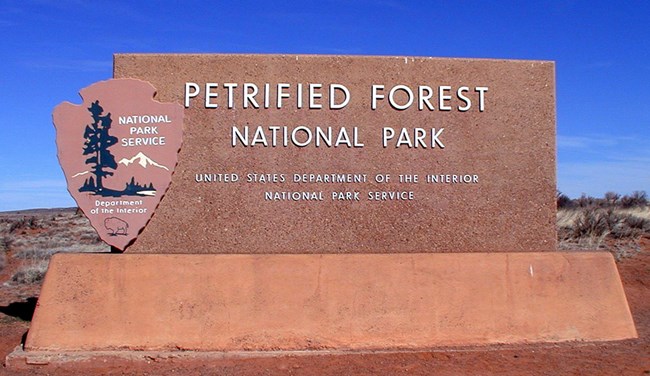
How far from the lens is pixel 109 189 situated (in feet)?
24.3

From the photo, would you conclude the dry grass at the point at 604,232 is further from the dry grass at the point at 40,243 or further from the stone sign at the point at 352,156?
the dry grass at the point at 40,243

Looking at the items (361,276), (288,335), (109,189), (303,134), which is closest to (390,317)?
(361,276)

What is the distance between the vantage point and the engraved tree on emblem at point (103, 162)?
7.39 metres

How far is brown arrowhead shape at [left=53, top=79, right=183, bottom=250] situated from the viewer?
739 cm

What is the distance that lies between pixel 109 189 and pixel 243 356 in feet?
7.38

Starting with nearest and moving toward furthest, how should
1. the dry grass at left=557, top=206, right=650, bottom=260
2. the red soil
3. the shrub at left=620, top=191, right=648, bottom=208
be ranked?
1. the red soil
2. the dry grass at left=557, top=206, right=650, bottom=260
3. the shrub at left=620, top=191, right=648, bottom=208

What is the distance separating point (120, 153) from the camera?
24.3 ft

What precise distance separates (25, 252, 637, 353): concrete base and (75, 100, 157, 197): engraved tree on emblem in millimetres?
675

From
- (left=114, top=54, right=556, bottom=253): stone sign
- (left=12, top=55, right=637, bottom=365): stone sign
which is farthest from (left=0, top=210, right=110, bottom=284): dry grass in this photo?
(left=114, top=54, right=556, bottom=253): stone sign

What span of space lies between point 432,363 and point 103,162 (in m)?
3.97

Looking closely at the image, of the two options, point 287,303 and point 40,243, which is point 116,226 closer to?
point 287,303

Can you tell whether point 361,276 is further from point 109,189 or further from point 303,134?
point 109,189

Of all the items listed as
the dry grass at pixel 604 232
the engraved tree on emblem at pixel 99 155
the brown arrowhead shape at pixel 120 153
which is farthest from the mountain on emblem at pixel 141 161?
the dry grass at pixel 604 232

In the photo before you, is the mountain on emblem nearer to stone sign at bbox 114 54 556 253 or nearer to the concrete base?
stone sign at bbox 114 54 556 253
